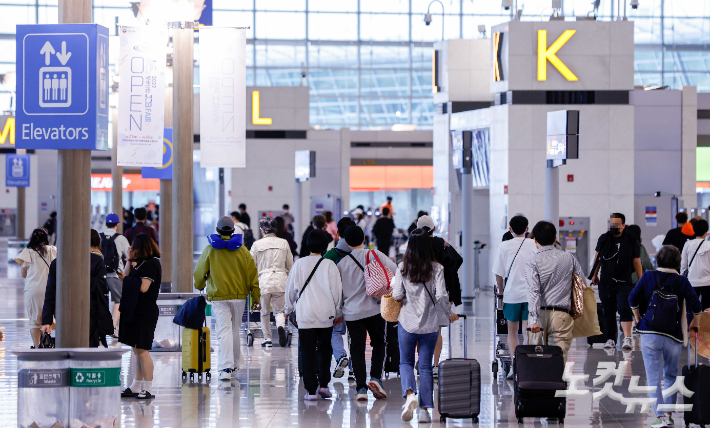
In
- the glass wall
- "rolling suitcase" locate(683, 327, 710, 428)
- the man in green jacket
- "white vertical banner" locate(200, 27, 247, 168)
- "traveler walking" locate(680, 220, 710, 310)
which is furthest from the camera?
the glass wall

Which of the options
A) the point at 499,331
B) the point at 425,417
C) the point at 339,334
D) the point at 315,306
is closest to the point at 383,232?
the point at 339,334

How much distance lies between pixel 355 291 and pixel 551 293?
1.72m

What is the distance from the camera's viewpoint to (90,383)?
5992 millimetres

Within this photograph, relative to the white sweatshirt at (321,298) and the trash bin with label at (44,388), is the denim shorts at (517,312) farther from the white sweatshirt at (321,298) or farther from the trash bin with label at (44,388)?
the trash bin with label at (44,388)

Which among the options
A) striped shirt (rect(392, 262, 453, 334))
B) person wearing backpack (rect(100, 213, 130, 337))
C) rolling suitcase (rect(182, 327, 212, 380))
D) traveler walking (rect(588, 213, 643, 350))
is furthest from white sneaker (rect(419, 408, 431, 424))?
person wearing backpack (rect(100, 213, 130, 337))

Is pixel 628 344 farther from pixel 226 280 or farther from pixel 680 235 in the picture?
pixel 226 280

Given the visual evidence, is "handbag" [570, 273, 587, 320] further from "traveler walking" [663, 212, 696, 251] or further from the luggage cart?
"traveler walking" [663, 212, 696, 251]

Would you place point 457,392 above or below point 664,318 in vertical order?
below

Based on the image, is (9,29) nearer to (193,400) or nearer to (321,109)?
(321,109)

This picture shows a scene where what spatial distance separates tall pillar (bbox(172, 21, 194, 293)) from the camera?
10.9 meters

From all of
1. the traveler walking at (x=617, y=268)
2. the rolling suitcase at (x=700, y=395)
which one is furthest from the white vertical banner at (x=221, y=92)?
the rolling suitcase at (x=700, y=395)

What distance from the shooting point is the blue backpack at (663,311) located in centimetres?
666

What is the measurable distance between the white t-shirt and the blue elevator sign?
13.4 feet

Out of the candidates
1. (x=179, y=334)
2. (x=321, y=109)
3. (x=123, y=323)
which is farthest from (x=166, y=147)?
(x=321, y=109)
